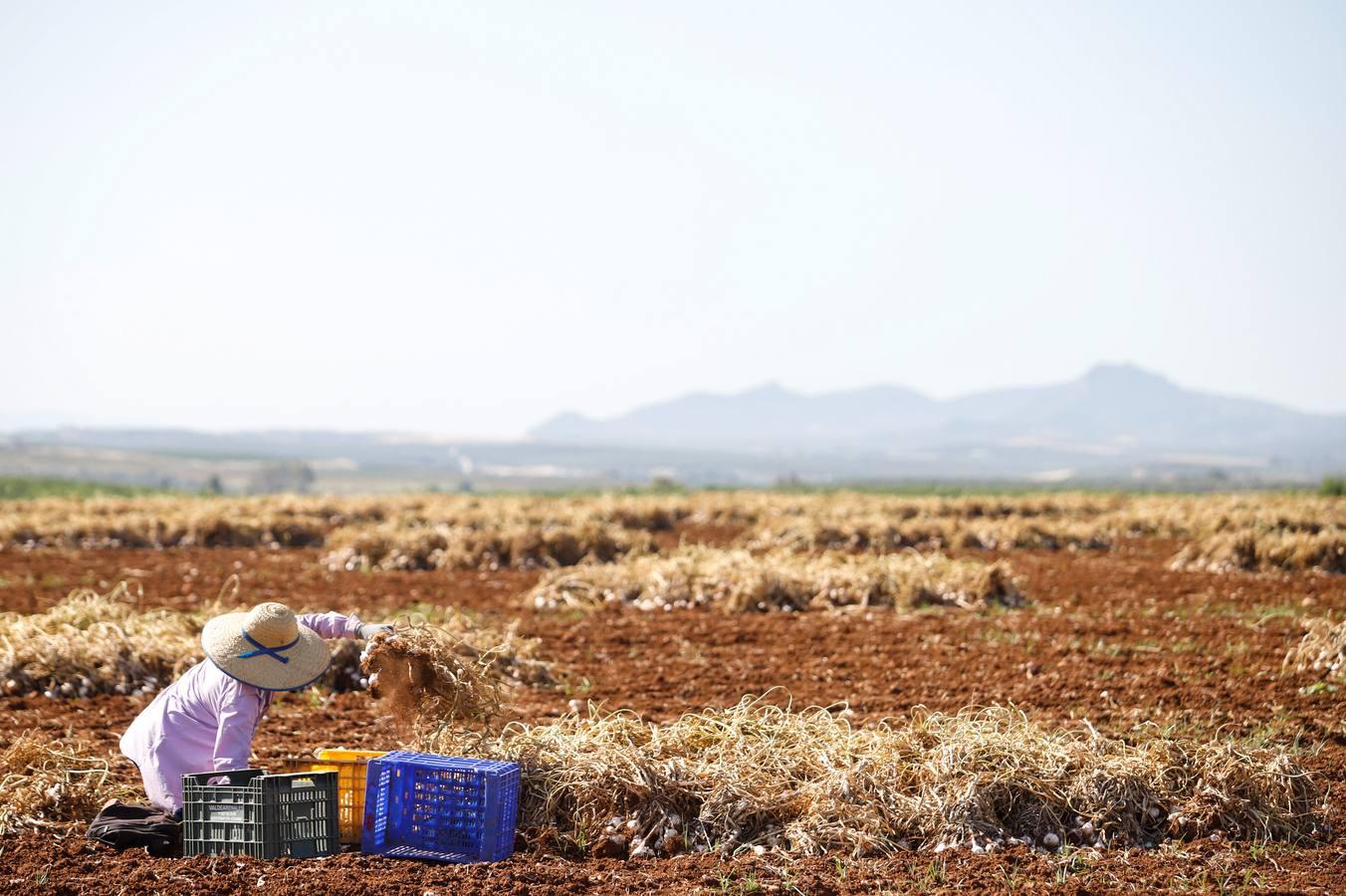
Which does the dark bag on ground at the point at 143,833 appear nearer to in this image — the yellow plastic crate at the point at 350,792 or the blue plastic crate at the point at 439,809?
the yellow plastic crate at the point at 350,792

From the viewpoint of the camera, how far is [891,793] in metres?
6.56

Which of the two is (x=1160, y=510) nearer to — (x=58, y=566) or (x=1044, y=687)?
(x=1044, y=687)

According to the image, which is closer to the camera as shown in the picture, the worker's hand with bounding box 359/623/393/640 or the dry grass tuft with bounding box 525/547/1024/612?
the worker's hand with bounding box 359/623/393/640

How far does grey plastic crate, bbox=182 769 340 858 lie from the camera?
18.7ft

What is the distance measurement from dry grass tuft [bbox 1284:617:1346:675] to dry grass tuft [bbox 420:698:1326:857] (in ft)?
13.1

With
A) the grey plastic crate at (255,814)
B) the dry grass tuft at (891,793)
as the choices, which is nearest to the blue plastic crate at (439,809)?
the grey plastic crate at (255,814)

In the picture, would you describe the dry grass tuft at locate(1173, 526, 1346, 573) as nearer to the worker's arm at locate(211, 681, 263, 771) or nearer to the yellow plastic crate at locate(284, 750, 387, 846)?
the yellow plastic crate at locate(284, 750, 387, 846)

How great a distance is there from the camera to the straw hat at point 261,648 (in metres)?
6.09

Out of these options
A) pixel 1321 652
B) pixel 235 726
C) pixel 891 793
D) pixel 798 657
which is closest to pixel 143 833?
pixel 235 726

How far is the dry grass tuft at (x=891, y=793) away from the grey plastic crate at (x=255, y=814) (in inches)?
41.6

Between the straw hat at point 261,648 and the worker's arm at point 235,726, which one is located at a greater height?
the straw hat at point 261,648

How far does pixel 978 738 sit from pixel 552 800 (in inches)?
102

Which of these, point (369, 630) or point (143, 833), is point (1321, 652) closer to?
point (369, 630)

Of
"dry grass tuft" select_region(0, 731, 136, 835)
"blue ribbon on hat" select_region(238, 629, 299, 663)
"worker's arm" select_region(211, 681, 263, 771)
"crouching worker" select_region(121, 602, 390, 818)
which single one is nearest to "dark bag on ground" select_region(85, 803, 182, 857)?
"crouching worker" select_region(121, 602, 390, 818)
